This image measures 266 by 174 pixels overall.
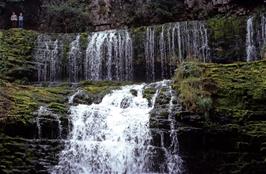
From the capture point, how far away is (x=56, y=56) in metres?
21.0

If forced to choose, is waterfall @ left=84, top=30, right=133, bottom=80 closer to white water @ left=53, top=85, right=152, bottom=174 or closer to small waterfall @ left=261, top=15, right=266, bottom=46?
small waterfall @ left=261, top=15, right=266, bottom=46

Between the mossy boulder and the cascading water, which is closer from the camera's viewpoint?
the cascading water

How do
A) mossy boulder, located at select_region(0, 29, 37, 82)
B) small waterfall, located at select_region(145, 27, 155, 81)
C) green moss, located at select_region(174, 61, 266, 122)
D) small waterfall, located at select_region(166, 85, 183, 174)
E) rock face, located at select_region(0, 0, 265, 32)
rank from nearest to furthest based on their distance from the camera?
small waterfall, located at select_region(166, 85, 183, 174), green moss, located at select_region(174, 61, 266, 122), mossy boulder, located at select_region(0, 29, 37, 82), small waterfall, located at select_region(145, 27, 155, 81), rock face, located at select_region(0, 0, 265, 32)

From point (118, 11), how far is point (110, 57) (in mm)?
3866

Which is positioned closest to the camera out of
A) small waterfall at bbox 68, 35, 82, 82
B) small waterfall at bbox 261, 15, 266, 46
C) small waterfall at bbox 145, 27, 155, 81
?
small waterfall at bbox 261, 15, 266, 46

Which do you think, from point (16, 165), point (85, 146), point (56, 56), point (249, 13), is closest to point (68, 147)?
point (85, 146)

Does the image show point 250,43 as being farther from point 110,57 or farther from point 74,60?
point 74,60

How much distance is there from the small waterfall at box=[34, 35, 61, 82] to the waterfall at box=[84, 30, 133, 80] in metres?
1.20

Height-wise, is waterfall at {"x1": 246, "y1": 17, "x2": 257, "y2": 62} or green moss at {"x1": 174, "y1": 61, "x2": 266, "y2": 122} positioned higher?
waterfall at {"x1": 246, "y1": 17, "x2": 257, "y2": 62}

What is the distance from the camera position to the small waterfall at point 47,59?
20.8 m

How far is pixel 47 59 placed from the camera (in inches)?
826

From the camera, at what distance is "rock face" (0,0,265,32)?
22062 mm

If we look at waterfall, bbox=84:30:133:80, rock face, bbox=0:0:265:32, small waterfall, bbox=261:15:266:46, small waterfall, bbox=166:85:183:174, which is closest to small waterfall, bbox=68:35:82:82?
waterfall, bbox=84:30:133:80

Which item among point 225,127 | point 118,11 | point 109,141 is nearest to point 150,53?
point 118,11
